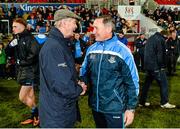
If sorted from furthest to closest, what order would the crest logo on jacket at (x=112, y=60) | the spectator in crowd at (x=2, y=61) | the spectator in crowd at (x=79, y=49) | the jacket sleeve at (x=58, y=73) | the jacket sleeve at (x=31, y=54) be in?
1. the spectator in crowd at (x=2, y=61)
2. the spectator in crowd at (x=79, y=49)
3. the jacket sleeve at (x=31, y=54)
4. the crest logo on jacket at (x=112, y=60)
5. the jacket sleeve at (x=58, y=73)

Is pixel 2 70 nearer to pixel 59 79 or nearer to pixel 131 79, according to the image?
pixel 131 79

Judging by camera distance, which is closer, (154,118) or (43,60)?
(43,60)

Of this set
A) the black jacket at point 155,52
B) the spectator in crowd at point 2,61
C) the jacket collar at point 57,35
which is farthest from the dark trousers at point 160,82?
the spectator in crowd at point 2,61

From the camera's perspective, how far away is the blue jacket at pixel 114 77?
502 centimetres

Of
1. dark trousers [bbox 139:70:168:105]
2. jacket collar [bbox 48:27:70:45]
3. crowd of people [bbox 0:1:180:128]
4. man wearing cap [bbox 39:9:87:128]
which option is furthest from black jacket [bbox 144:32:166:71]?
jacket collar [bbox 48:27:70:45]

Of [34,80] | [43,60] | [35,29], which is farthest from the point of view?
[35,29]

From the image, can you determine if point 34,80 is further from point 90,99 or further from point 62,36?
point 62,36

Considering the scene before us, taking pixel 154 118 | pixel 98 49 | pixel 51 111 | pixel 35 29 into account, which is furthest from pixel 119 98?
pixel 35 29

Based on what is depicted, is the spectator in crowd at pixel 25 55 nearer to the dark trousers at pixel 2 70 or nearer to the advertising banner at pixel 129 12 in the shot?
the dark trousers at pixel 2 70

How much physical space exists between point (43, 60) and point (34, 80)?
339 cm

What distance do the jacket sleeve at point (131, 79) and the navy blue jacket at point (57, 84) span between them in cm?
77

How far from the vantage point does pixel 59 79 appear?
14.2ft

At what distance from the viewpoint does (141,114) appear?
9219 millimetres

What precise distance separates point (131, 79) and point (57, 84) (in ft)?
3.71
